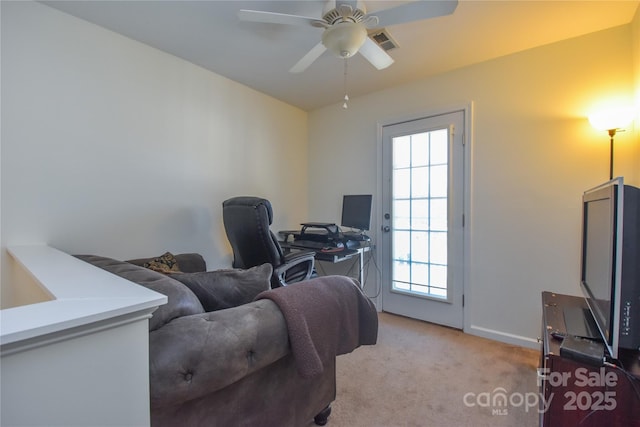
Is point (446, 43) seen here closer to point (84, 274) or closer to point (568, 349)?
point (568, 349)

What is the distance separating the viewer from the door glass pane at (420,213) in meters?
2.82

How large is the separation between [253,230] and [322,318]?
3.77 ft

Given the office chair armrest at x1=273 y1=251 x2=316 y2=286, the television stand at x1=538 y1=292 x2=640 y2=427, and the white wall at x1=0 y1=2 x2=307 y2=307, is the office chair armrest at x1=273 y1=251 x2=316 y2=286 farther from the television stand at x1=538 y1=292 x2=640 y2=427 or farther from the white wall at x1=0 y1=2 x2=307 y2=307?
the television stand at x1=538 y1=292 x2=640 y2=427

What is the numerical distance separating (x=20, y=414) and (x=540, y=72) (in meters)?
3.32

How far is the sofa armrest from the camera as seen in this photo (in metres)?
0.82

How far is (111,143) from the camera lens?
7.09 feet

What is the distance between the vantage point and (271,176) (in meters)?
3.45

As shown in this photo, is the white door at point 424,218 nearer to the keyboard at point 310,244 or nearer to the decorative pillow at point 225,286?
the keyboard at point 310,244

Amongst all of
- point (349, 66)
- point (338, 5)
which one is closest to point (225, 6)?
point (338, 5)

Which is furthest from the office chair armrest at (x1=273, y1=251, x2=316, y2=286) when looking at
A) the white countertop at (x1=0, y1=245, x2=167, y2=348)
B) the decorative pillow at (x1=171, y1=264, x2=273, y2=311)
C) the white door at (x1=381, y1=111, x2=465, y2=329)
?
the white countertop at (x1=0, y1=245, x2=167, y2=348)

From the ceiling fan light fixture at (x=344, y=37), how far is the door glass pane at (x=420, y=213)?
57.4 inches

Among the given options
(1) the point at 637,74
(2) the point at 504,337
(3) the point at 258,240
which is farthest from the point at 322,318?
(1) the point at 637,74

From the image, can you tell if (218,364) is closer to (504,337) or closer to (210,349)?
(210,349)

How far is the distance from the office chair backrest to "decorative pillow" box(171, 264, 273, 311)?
797 millimetres
